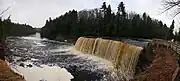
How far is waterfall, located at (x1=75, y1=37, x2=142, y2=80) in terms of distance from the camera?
81.3 ft

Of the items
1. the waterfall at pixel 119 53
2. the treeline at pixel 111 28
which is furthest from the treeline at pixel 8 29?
the treeline at pixel 111 28

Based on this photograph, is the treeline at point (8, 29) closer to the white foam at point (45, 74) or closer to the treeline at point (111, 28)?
the white foam at point (45, 74)

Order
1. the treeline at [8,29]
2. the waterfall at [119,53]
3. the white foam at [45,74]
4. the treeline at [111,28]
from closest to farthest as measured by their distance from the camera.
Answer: the white foam at [45,74] → the waterfall at [119,53] → the treeline at [8,29] → the treeline at [111,28]

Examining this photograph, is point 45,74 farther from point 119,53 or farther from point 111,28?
point 111,28

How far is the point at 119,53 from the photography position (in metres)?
29.1

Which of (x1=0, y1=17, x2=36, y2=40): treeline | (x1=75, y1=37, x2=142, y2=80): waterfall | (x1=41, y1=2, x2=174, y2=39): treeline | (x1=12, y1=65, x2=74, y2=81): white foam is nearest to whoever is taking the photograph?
(x1=12, y1=65, x2=74, y2=81): white foam

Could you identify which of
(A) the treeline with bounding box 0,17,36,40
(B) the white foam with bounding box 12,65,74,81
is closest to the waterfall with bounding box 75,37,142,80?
(B) the white foam with bounding box 12,65,74,81

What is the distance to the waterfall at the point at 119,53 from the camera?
81.3ft

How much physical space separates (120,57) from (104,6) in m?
60.9

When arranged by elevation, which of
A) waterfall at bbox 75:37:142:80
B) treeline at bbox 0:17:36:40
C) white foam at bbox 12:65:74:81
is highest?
treeline at bbox 0:17:36:40

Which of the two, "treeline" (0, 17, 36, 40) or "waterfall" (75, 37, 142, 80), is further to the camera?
"treeline" (0, 17, 36, 40)

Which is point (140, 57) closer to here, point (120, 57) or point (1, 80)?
point (120, 57)

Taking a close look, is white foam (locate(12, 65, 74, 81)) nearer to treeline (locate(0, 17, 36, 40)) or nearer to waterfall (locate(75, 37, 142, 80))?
waterfall (locate(75, 37, 142, 80))

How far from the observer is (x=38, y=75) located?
21531 millimetres
